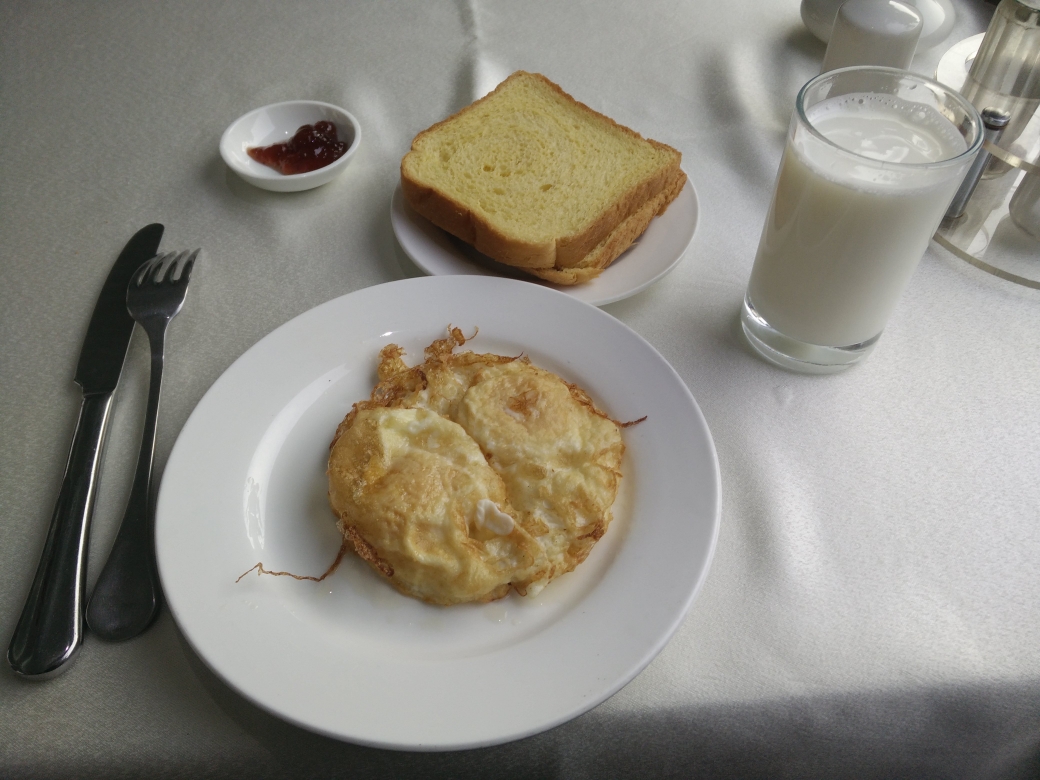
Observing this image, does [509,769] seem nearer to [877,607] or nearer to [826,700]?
[826,700]

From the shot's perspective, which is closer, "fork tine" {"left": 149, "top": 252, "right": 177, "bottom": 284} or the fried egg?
the fried egg

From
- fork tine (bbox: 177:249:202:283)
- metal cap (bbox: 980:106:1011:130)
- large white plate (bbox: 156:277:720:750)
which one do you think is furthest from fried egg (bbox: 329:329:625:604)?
metal cap (bbox: 980:106:1011:130)

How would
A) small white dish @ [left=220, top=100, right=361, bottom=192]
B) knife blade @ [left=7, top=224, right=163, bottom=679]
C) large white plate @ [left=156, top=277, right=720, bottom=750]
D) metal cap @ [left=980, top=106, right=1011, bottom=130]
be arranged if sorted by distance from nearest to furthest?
large white plate @ [left=156, top=277, right=720, bottom=750], knife blade @ [left=7, top=224, right=163, bottom=679], metal cap @ [left=980, top=106, right=1011, bottom=130], small white dish @ [left=220, top=100, right=361, bottom=192]

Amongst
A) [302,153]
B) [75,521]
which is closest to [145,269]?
[302,153]

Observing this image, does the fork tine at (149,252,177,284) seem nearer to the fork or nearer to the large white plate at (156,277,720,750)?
the fork

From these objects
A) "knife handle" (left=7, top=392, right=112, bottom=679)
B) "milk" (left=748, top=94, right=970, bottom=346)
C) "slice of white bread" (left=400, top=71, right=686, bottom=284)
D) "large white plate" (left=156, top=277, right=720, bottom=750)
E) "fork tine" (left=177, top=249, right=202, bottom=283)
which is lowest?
"knife handle" (left=7, top=392, right=112, bottom=679)

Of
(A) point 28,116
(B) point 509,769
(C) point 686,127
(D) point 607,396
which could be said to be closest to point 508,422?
(D) point 607,396

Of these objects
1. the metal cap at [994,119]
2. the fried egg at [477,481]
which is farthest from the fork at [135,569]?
the metal cap at [994,119]
